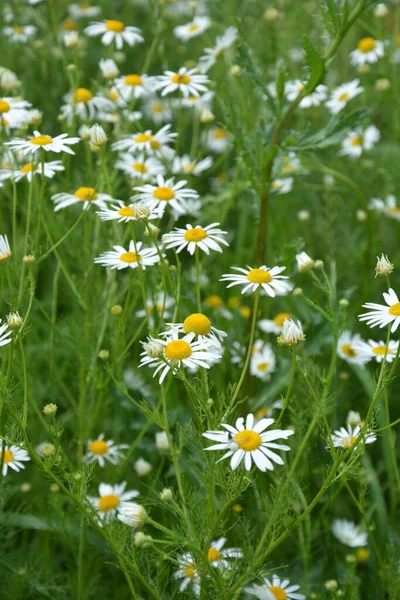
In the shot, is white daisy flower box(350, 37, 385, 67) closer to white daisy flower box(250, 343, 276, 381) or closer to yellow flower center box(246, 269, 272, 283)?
white daisy flower box(250, 343, 276, 381)

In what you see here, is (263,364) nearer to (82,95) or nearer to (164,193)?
(164,193)

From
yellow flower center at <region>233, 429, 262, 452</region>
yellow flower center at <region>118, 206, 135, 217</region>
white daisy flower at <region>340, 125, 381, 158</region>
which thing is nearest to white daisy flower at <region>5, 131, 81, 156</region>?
yellow flower center at <region>118, 206, 135, 217</region>

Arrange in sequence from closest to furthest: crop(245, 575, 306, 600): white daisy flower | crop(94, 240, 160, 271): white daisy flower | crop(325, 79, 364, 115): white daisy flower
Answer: crop(245, 575, 306, 600): white daisy flower → crop(94, 240, 160, 271): white daisy flower → crop(325, 79, 364, 115): white daisy flower

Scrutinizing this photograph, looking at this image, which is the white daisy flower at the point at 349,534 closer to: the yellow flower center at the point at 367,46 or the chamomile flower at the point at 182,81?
the chamomile flower at the point at 182,81

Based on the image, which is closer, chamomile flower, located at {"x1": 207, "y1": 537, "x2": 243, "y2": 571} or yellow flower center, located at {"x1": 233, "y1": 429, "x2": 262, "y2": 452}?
yellow flower center, located at {"x1": 233, "y1": 429, "x2": 262, "y2": 452}

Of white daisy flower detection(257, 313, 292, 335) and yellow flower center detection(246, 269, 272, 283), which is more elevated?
yellow flower center detection(246, 269, 272, 283)

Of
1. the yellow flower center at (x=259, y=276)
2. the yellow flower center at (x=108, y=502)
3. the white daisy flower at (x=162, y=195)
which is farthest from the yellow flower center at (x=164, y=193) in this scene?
the yellow flower center at (x=108, y=502)
